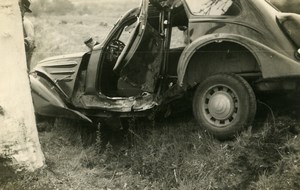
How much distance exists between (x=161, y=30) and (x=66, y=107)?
1.86m

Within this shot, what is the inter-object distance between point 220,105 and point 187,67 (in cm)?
74

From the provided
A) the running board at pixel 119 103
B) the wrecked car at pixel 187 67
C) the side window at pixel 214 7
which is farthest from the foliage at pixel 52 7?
the side window at pixel 214 7

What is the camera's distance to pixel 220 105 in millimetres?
5742

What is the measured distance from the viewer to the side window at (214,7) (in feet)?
20.1

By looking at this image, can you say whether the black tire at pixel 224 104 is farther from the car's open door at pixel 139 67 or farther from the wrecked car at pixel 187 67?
the car's open door at pixel 139 67

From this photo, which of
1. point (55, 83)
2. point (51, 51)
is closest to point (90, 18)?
point (51, 51)

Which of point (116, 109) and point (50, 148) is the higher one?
point (116, 109)

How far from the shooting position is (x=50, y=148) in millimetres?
6805

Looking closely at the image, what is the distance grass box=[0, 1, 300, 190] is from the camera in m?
5.27

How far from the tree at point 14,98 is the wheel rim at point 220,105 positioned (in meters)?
2.13

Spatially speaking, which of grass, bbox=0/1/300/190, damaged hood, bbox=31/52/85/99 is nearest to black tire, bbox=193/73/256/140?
grass, bbox=0/1/300/190

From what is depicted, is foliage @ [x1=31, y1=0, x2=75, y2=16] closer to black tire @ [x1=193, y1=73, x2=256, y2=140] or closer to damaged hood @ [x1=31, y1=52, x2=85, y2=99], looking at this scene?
damaged hood @ [x1=31, y1=52, x2=85, y2=99]

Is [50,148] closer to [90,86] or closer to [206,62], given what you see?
[90,86]

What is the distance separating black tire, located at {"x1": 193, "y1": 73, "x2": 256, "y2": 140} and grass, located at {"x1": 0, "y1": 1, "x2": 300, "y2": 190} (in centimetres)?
16
